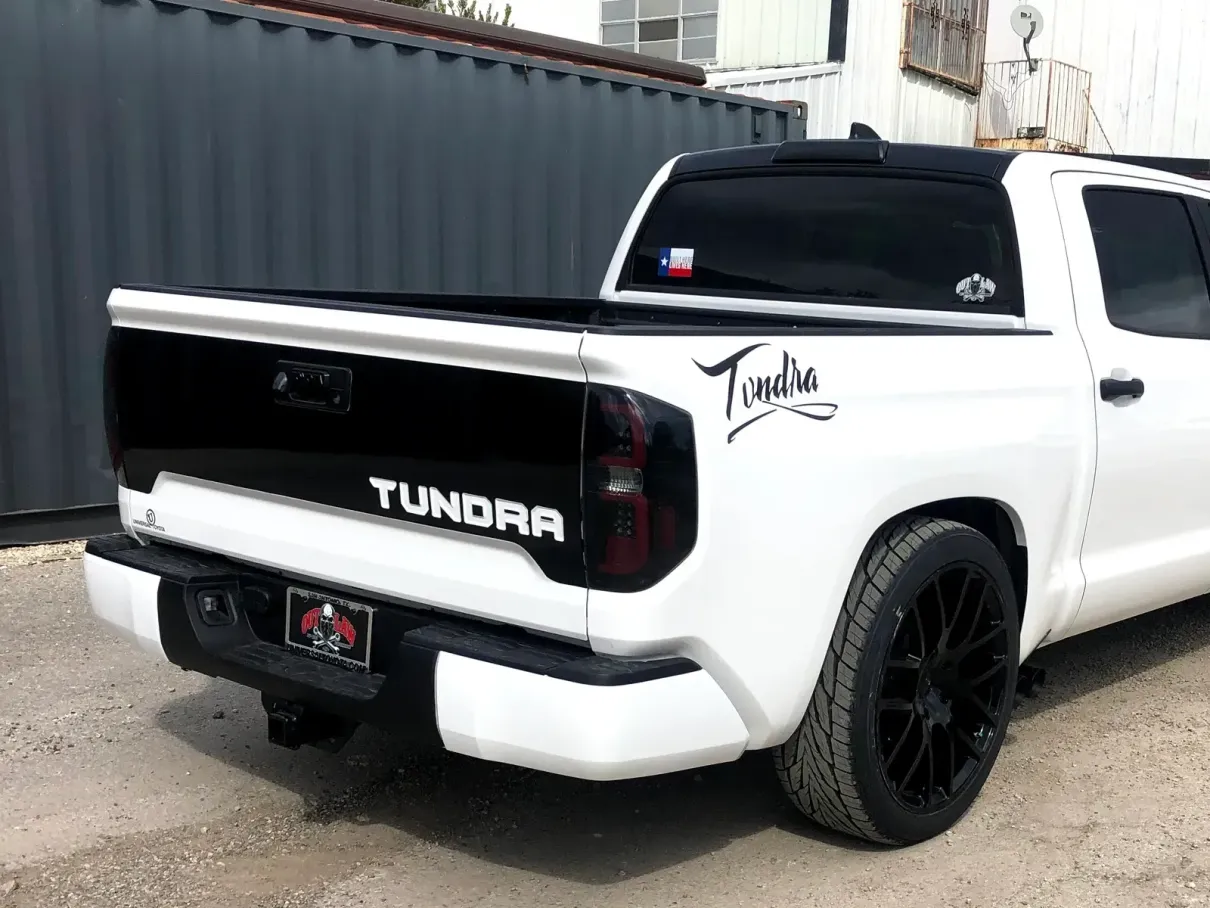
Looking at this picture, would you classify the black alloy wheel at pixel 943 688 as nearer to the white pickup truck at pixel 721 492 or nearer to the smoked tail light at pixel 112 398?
the white pickup truck at pixel 721 492

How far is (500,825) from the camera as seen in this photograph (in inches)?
137

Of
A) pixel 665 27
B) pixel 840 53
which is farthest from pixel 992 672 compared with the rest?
pixel 665 27

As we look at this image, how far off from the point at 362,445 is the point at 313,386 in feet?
0.65

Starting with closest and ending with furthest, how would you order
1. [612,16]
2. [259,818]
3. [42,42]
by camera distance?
[259,818], [42,42], [612,16]

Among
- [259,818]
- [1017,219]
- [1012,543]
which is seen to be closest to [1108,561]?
[1012,543]

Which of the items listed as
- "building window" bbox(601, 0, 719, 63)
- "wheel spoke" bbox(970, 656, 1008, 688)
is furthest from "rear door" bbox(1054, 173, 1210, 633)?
"building window" bbox(601, 0, 719, 63)

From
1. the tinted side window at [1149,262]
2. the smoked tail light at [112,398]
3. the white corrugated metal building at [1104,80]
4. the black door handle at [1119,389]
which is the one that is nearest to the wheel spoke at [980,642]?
the black door handle at [1119,389]

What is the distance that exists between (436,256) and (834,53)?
31.8 ft

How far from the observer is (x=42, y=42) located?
6402 mm

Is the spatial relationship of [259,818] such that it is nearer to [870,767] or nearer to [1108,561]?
[870,767]

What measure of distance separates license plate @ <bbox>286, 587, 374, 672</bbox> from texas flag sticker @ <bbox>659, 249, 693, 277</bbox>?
2.02m

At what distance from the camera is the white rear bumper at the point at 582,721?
2596mm

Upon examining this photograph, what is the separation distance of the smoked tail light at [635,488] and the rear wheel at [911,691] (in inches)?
26.3

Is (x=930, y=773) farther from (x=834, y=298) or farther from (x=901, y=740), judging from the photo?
(x=834, y=298)
